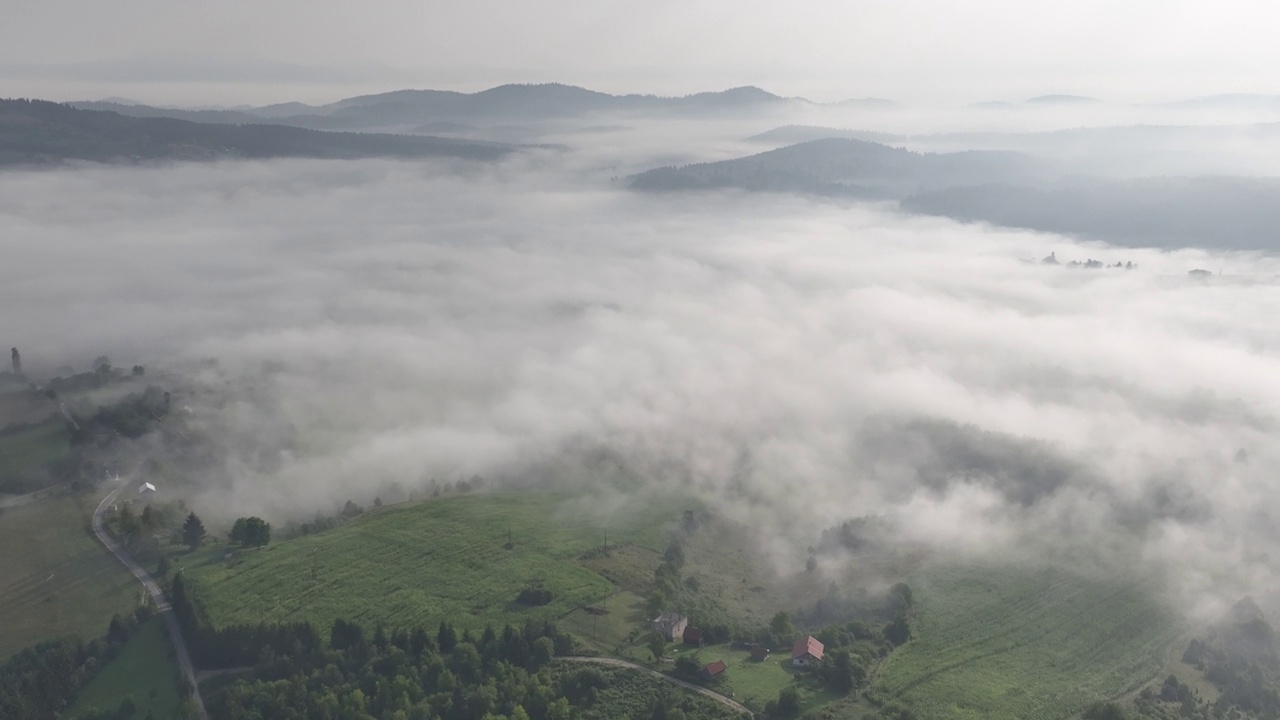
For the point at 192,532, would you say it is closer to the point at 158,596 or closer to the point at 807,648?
the point at 158,596

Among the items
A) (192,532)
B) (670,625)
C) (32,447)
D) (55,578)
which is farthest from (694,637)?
(32,447)

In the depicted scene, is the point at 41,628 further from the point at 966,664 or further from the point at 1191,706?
the point at 1191,706

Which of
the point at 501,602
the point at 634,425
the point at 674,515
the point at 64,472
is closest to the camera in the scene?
the point at 501,602

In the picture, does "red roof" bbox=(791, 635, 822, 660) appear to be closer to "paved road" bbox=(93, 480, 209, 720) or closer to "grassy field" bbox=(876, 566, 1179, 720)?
"grassy field" bbox=(876, 566, 1179, 720)

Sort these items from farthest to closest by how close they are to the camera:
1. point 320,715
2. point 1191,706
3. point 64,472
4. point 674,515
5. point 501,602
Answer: point 64,472, point 674,515, point 501,602, point 1191,706, point 320,715

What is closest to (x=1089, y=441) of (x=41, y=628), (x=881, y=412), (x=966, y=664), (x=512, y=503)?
(x=881, y=412)
